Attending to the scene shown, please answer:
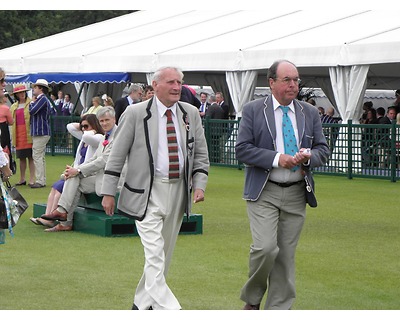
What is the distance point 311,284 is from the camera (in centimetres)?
948

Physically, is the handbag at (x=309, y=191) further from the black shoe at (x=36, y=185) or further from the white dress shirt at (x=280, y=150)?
the black shoe at (x=36, y=185)

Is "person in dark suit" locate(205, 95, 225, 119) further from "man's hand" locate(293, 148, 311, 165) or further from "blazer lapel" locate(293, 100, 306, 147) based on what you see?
"man's hand" locate(293, 148, 311, 165)

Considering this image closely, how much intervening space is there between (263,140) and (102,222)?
4.96 meters

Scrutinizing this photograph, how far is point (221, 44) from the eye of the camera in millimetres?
27547

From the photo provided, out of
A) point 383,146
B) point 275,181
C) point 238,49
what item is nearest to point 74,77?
point 238,49

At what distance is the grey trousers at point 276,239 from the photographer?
769 cm

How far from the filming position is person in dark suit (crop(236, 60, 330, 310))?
7695 millimetres

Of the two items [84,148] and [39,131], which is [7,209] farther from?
[39,131]

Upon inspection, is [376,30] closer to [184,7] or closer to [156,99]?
[184,7]

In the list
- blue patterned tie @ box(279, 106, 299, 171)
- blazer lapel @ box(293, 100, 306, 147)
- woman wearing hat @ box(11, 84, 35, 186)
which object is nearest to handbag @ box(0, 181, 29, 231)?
blue patterned tie @ box(279, 106, 299, 171)

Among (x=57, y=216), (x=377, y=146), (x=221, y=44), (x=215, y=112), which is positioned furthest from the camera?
(x=215, y=112)

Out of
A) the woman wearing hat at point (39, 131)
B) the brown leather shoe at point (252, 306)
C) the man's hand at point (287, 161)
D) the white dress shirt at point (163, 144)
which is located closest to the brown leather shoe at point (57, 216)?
the white dress shirt at point (163, 144)

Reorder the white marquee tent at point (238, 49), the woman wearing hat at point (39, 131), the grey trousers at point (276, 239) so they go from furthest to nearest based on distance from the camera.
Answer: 1. the white marquee tent at point (238, 49)
2. the woman wearing hat at point (39, 131)
3. the grey trousers at point (276, 239)

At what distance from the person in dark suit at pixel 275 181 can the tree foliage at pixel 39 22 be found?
Result: 192ft
